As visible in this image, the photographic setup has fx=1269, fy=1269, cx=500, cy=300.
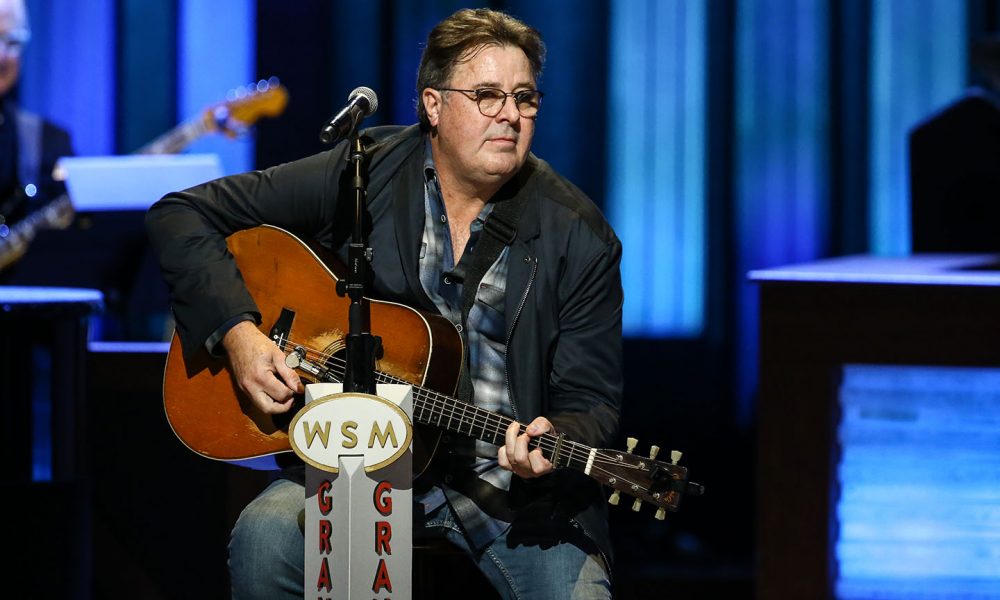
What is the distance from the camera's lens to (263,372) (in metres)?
2.52

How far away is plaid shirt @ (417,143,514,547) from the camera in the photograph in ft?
8.54

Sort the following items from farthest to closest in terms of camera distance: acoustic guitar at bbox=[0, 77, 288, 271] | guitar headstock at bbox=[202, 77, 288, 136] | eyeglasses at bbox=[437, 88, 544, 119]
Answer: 1. guitar headstock at bbox=[202, 77, 288, 136]
2. acoustic guitar at bbox=[0, 77, 288, 271]
3. eyeglasses at bbox=[437, 88, 544, 119]

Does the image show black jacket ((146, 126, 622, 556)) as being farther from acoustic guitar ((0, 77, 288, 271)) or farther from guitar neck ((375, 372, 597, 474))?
acoustic guitar ((0, 77, 288, 271))

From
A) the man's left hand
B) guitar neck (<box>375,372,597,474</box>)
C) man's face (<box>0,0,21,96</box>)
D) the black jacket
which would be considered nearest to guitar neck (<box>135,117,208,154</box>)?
man's face (<box>0,0,21,96</box>)

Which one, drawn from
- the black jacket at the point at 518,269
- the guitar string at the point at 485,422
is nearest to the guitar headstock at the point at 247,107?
the black jacket at the point at 518,269

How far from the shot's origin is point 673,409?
18.1 ft

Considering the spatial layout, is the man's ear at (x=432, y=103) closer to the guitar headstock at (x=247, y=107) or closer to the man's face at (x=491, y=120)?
the man's face at (x=491, y=120)

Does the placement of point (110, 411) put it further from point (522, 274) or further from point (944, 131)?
point (944, 131)

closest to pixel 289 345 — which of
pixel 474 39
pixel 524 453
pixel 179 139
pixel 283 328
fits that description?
pixel 283 328

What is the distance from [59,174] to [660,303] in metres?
2.66

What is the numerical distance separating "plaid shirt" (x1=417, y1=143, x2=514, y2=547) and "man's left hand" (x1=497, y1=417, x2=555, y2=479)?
0.26 metres

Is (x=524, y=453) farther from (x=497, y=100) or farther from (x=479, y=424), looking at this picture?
(x=497, y=100)

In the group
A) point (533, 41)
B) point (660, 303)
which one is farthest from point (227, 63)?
point (533, 41)

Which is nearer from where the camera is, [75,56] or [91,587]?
[91,587]
